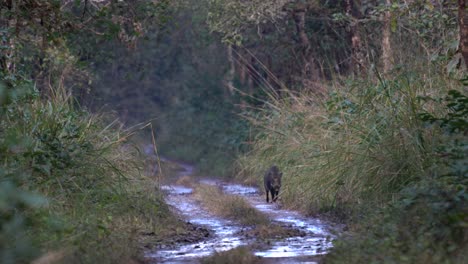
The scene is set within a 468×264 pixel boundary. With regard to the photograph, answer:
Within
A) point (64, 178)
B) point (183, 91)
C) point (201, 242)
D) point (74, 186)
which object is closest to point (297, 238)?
point (201, 242)

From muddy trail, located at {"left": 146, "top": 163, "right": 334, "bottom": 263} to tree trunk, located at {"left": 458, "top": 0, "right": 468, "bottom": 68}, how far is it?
2.60 meters

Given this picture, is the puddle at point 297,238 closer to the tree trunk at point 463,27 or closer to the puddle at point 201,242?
the puddle at point 201,242

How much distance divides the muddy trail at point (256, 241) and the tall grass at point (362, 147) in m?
0.52

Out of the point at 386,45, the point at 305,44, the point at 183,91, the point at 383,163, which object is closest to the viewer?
the point at 383,163

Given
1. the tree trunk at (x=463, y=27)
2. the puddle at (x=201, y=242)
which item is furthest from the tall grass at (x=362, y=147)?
the puddle at (x=201, y=242)

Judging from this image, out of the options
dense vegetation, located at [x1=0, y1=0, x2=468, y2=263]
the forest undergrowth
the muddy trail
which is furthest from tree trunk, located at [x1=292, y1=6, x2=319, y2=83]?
the muddy trail

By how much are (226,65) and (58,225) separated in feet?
83.1

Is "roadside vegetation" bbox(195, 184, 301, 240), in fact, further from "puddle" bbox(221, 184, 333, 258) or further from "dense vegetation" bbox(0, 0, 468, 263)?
"dense vegetation" bbox(0, 0, 468, 263)

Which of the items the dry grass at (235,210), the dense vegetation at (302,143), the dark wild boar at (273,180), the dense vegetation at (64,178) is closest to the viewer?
the dense vegetation at (64,178)

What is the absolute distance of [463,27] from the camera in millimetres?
9742

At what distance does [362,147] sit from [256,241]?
2.78m

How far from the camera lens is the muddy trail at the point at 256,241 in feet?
25.7

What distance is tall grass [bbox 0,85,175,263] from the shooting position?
23.4 feet

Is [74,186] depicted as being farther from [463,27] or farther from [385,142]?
[463,27]
